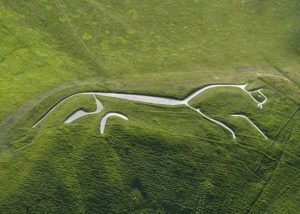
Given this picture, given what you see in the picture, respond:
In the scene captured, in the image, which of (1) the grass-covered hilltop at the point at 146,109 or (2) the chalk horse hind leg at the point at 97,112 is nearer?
(1) the grass-covered hilltop at the point at 146,109

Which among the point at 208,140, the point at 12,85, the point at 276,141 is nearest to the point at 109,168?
the point at 208,140

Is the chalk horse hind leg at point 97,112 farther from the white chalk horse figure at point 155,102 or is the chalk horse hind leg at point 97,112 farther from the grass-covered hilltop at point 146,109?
the grass-covered hilltop at point 146,109

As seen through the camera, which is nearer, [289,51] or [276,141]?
[276,141]

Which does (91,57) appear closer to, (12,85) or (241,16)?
(12,85)

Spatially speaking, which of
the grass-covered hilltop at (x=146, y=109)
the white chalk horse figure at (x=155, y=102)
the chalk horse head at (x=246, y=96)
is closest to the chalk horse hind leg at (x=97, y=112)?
the white chalk horse figure at (x=155, y=102)

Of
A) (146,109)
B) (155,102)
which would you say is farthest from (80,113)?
(155,102)

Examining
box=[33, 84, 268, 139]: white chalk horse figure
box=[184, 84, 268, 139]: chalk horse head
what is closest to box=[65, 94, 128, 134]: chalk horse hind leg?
box=[33, 84, 268, 139]: white chalk horse figure

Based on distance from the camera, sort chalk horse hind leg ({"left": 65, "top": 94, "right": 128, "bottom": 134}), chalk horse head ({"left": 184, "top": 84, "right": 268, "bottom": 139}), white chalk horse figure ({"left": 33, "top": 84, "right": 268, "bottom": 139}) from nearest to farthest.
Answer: chalk horse hind leg ({"left": 65, "top": 94, "right": 128, "bottom": 134})
white chalk horse figure ({"left": 33, "top": 84, "right": 268, "bottom": 139})
chalk horse head ({"left": 184, "top": 84, "right": 268, "bottom": 139})

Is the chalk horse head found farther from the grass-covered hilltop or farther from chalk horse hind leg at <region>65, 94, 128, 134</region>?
chalk horse hind leg at <region>65, 94, 128, 134</region>
